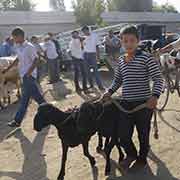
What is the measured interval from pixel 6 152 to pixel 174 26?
4327 centimetres

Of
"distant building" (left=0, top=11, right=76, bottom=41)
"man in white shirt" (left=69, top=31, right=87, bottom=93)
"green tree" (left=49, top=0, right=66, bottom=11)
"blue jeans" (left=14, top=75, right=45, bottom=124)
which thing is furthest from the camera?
"green tree" (left=49, top=0, right=66, bottom=11)

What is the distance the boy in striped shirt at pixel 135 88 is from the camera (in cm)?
513

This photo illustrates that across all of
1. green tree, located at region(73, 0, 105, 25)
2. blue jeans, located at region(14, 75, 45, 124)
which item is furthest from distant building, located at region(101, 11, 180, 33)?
blue jeans, located at region(14, 75, 45, 124)

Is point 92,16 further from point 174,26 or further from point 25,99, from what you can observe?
point 25,99

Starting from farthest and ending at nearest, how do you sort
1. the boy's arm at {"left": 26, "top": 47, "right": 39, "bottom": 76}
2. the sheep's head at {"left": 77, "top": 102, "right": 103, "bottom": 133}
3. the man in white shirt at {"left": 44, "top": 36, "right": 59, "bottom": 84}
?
the man in white shirt at {"left": 44, "top": 36, "right": 59, "bottom": 84} < the boy's arm at {"left": 26, "top": 47, "right": 39, "bottom": 76} < the sheep's head at {"left": 77, "top": 102, "right": 103, "bottom": 133}

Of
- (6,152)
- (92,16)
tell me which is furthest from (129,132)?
(92,16)

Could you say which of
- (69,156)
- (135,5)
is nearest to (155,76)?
(69,156)

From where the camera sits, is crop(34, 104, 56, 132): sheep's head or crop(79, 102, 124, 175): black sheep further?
crop(34, 104, 56, 132): sheep's head

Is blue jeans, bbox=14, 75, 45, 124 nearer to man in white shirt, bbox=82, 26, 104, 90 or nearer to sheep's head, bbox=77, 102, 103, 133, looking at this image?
sheep's head, bbox=77, 102, 103, 133

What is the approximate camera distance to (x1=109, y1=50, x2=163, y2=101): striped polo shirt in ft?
16.9

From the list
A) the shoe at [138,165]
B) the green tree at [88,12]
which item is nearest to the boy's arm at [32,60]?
the shoe at [138,165]

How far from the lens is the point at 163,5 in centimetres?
9212

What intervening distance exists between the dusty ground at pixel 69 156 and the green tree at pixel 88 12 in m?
33.3

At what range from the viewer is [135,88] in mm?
5332
